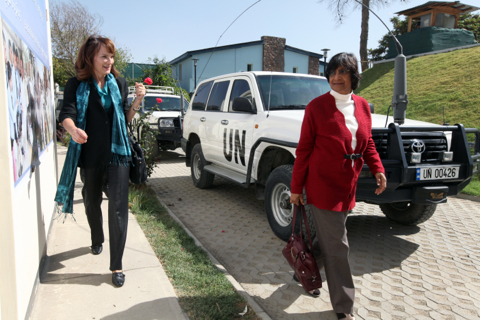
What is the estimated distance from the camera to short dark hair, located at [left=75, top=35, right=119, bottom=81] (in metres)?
2.97

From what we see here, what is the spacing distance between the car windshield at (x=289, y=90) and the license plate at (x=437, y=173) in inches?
72.7

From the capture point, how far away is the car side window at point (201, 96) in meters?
6.84

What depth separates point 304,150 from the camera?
8.62 ft

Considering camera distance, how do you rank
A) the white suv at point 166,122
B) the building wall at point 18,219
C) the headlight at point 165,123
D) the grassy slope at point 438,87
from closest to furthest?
the building wall at point 18,219 → the white suv at point 166,122 → the headlight at point 165,123 → the grassy slope at point 438,87

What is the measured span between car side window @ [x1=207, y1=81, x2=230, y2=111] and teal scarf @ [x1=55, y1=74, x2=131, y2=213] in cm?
312

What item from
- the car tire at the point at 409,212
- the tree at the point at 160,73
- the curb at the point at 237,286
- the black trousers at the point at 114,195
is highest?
the tree at the point at 160,73

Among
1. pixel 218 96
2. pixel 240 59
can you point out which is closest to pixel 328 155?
pixel 218 96

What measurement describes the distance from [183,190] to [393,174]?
174 inches

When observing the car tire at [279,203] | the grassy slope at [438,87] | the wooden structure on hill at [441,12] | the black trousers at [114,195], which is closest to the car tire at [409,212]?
the car tire at [279,203]

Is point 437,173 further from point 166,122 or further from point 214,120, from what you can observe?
point 166,122

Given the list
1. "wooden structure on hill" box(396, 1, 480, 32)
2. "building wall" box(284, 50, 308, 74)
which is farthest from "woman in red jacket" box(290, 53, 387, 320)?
"building wall" box(284, 50, 308, 74)

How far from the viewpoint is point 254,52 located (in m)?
30.7

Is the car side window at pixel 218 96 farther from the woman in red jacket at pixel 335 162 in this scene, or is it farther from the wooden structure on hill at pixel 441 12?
the wooden structure on hill at pixel 441 12

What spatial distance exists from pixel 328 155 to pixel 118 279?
2004 mm
